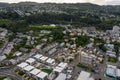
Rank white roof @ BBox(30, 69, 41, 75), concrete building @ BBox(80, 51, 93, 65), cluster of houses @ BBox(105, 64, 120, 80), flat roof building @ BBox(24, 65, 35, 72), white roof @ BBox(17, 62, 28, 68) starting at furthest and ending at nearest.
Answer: concrete building @ BBox(80, 51, 93, 65) → white roof @ BBox(17, 62, 28, 68) → flat roof building @ BBox(24, 65, 35, 72) → cluster of houses @ BBox(105, 64, 120, 80) → white roof @ BBox(30, 69, 41, 75)

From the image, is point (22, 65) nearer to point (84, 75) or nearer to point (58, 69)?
point (58, 69)

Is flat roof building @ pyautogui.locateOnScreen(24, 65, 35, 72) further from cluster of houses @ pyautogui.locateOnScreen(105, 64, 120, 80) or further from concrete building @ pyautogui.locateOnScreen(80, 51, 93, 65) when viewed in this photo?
cluster of houses @ pyautogui.locateOnScreen(105, 64, 120, 80)

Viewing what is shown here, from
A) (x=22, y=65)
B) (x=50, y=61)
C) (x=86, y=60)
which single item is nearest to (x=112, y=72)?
(x=86, y=60)

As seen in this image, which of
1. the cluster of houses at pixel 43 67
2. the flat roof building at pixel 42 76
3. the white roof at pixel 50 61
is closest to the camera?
the flat roof building at pixel 42 76

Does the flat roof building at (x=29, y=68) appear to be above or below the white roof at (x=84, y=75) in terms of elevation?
above

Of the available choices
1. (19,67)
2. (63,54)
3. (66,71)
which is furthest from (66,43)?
(19,67)

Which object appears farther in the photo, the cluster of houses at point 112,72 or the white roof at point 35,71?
the cluster of houses at point 112,72

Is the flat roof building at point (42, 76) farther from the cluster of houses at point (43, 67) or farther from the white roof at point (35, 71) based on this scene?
the white roof at point (35, 71)

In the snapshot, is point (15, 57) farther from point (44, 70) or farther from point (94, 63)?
point (94, 63)

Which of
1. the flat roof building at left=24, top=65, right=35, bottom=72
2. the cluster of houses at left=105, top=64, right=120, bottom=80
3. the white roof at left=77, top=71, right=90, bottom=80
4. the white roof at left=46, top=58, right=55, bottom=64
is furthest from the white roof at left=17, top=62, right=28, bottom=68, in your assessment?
the cluster of houses at left=105, top=64, right=120, bottom=80

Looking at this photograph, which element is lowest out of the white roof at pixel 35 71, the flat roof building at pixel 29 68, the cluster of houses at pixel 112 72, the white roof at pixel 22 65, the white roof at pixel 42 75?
the cluster of houses at pixel 112 72

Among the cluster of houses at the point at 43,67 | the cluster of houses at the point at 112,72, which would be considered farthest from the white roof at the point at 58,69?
the cluster of houses at the point at 112,72
